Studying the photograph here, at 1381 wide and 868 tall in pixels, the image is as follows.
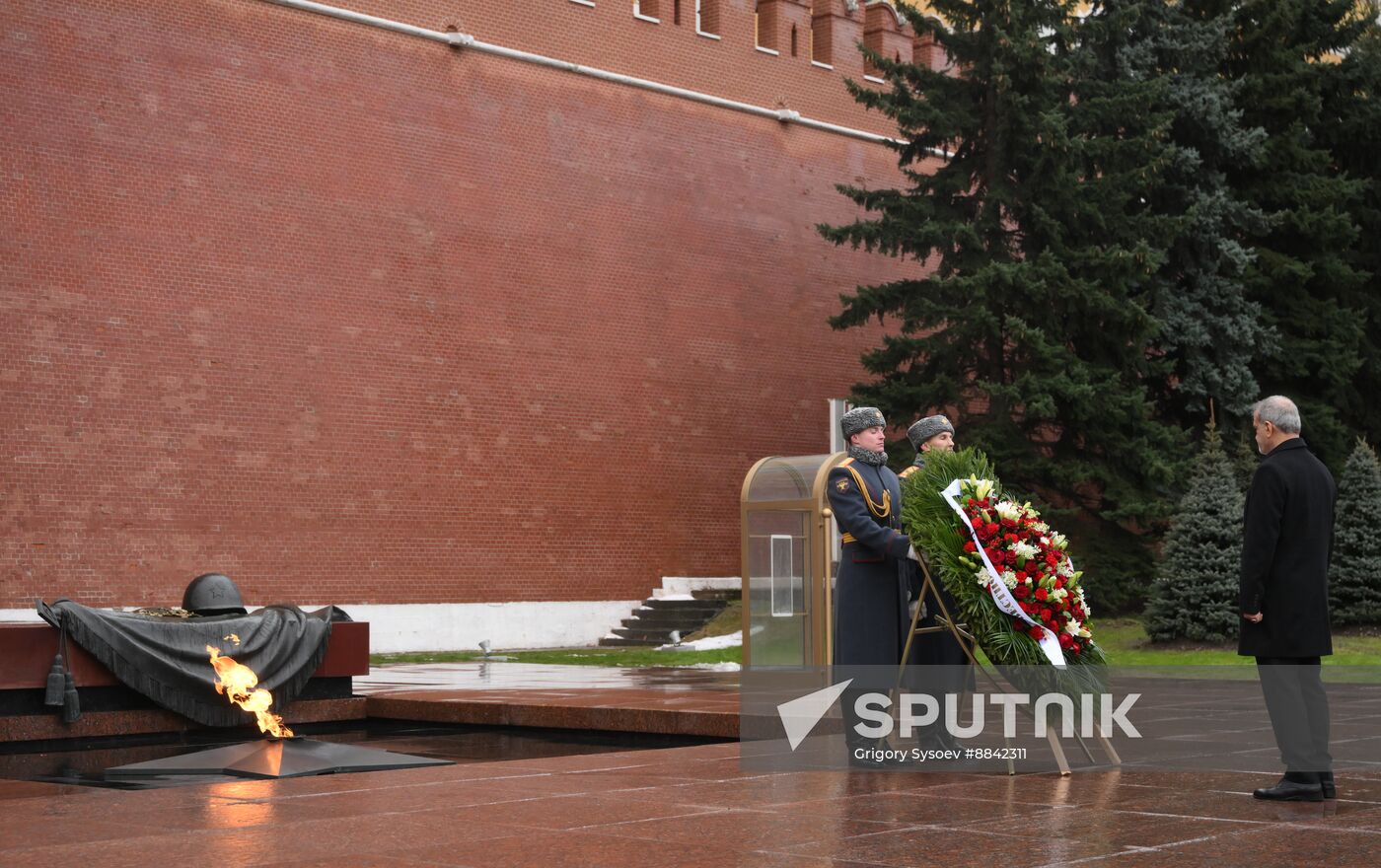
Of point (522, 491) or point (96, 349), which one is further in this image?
point (522, 491)

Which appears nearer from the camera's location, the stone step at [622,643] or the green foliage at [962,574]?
the green foliage at [962,574]

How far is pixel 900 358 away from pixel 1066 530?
9.82 ft

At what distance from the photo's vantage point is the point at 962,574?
5547 mm

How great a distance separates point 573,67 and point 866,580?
1531 cm

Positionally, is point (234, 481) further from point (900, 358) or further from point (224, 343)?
point (900, 358)

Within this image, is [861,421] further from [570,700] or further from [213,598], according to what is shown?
Answer: [213,598]

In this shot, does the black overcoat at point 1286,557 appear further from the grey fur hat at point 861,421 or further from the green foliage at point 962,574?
the grey fur hat at point 861,421

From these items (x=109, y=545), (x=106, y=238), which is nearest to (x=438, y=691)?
(x=109, y=545)

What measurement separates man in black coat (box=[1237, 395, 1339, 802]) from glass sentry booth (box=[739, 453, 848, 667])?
4.90 meters

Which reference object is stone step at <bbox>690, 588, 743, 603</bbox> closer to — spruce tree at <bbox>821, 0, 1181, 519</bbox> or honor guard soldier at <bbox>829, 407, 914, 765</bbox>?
spruce tree at <bbox>821, 0, 1181, 519</bbox>

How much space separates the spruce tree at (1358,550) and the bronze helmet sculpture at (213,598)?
11360mm

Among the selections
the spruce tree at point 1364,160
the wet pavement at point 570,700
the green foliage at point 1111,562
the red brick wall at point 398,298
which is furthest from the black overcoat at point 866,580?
the spruce tree at point 1364,160

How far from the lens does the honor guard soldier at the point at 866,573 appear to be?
19.4 ft

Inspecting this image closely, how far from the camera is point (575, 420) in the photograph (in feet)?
65.8
